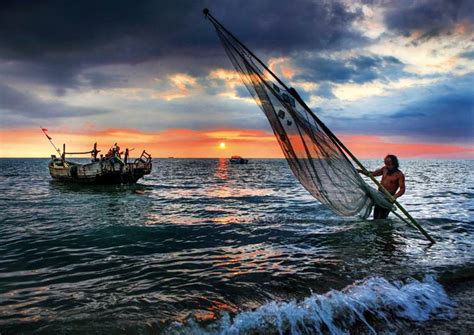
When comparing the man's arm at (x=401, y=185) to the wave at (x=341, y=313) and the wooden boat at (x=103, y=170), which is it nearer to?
the wave at (x=341, y=313)

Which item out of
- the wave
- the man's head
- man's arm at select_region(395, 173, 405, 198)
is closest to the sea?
the wave

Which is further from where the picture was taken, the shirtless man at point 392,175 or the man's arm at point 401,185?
the shirtless man at point 392,175

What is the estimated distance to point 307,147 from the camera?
26.6 feet

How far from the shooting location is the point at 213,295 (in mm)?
5504

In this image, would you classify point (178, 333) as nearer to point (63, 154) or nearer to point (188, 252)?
point (188, 252)

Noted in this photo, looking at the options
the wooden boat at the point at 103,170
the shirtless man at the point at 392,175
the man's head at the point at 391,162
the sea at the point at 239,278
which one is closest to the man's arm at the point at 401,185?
the shirtless man at the point at 392,175

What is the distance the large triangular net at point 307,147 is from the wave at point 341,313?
3473 millimetres

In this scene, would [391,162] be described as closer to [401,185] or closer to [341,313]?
[401,185]

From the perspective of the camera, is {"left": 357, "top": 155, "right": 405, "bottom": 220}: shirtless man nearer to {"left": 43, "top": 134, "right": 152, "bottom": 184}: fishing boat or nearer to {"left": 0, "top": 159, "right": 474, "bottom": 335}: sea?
{"left": 0, "top": 159, "right": 474, "bottom": 335}: sea

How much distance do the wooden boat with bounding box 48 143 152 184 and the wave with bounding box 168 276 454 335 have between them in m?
30.0

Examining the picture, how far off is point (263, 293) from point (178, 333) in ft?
5.94

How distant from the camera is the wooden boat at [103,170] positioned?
31.7m

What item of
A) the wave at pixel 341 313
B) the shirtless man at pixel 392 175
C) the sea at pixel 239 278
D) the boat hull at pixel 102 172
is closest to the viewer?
the wave at pixel 341 313

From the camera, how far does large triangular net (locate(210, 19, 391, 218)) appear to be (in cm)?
766
